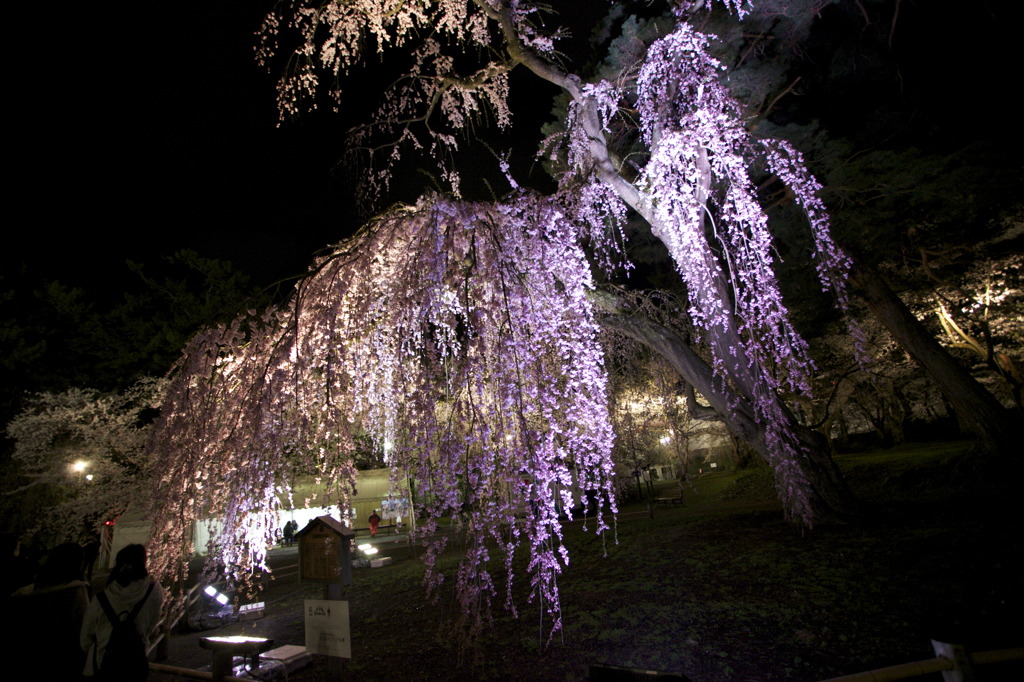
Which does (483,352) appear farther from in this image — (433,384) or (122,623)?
(122,623)

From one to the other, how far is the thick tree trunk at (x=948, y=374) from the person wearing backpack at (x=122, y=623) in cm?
1145

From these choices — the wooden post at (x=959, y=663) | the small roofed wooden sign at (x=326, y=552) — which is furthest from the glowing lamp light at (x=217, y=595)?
the wooden post at (x=959, y=663)

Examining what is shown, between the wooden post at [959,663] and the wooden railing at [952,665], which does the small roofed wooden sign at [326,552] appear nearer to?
the wooden railing at [952,665]

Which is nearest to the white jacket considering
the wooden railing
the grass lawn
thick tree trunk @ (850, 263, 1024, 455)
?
the grass lawn

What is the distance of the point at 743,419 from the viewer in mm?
7066

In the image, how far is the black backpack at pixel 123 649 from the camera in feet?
10.7

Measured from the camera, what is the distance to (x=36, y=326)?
19.4 m

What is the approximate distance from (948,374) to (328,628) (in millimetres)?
10759

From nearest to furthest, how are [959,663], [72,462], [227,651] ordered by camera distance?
[959,663] < [227,651] < [72,462]

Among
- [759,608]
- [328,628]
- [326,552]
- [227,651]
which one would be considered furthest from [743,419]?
[227,651]

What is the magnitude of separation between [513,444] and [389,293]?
81.2 inches

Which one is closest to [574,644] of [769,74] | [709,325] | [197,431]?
[197,431]

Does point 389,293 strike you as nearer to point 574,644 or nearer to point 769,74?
point 574,644

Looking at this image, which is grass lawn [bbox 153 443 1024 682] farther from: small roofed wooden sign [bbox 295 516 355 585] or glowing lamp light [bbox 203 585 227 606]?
glowing lamp light [bbox 203 585 227 606]
